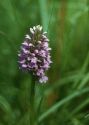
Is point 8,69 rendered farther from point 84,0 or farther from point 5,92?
point 84,0

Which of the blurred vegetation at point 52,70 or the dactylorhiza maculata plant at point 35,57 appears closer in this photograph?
the dactylorhiza maculata plant at point 35,57

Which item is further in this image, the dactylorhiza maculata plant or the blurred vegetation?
the blurred vegetation

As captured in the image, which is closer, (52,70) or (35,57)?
(35,57)

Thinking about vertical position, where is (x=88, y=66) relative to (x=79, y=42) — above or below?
below

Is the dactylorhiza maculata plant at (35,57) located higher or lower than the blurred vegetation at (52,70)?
lower

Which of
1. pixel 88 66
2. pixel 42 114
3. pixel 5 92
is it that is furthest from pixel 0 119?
pixel 88 66

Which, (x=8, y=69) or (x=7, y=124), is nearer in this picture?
(x=7, y=124)

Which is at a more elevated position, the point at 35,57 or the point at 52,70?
the point at 52,70

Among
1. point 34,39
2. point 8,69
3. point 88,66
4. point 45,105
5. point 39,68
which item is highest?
point 8,69
